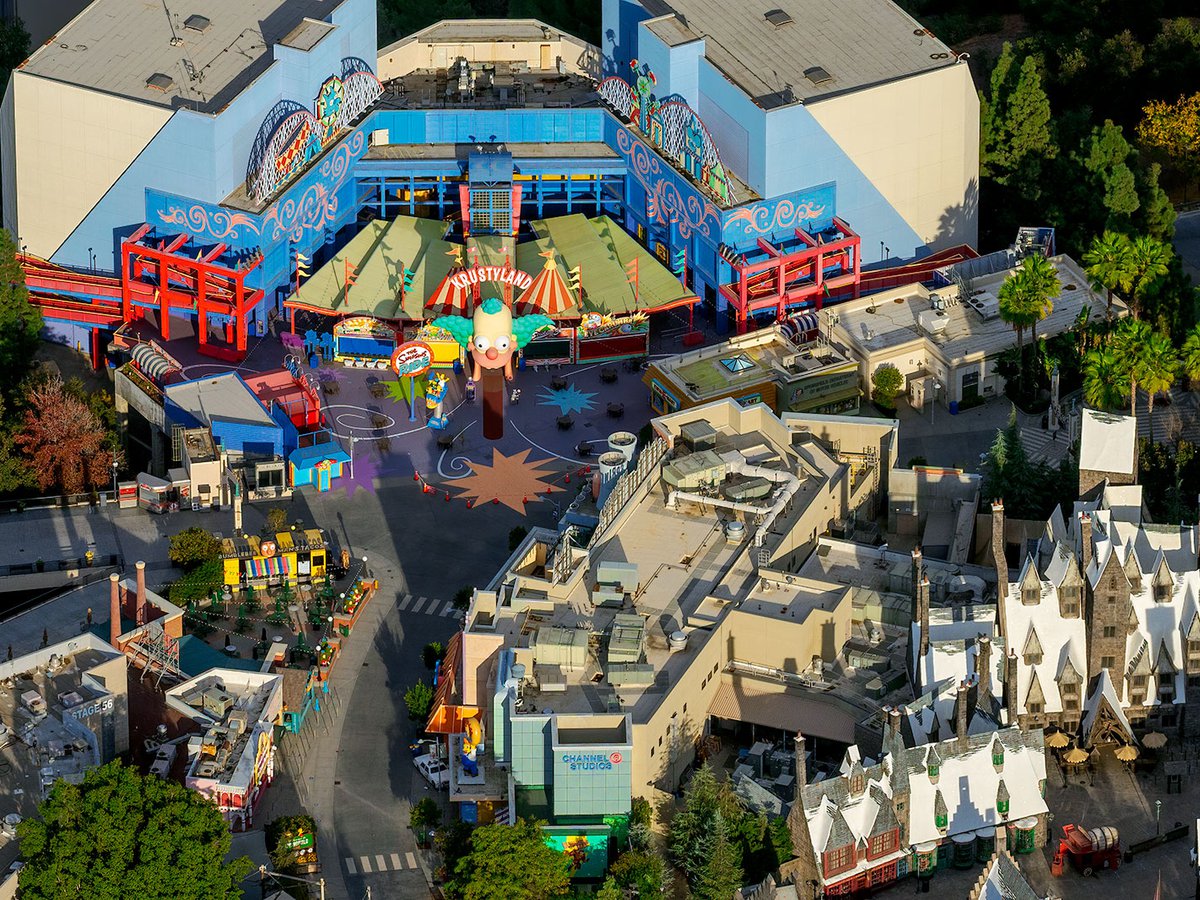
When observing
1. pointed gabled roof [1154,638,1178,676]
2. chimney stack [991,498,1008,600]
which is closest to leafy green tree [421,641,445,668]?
chimney stack [991,498,1008,600]

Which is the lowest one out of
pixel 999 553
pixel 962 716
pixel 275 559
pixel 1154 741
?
pixel 275 559

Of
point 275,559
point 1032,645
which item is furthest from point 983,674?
point 275,559

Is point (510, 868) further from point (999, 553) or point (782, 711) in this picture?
point (999, 553)

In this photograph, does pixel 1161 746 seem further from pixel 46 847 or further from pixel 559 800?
pixel 46 847

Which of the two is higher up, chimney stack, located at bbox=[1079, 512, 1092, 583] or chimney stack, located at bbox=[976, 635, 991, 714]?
chimney stack, located at bbox=[1079, 512, 1092, 583]

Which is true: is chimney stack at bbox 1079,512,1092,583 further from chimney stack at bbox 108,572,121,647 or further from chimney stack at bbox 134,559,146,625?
chimney stack at bbox 108,572,121,647

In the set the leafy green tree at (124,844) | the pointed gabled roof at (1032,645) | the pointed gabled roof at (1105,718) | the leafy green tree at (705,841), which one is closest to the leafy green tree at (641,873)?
the leafy green tree at (705,841)
